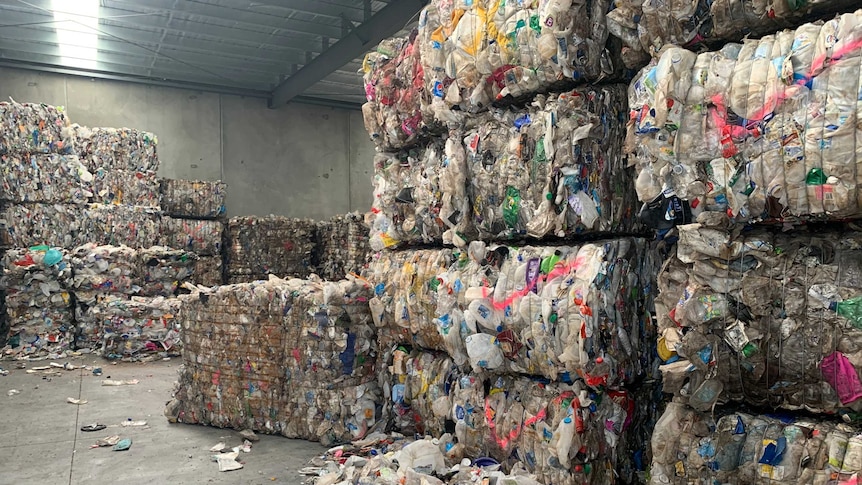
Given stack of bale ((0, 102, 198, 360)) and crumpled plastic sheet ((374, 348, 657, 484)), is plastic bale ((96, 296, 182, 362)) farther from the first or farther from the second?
crumpled plastic sheet ((374, 348, 657, 484))

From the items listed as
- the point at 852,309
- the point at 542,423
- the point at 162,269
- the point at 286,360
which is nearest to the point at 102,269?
the point at 162,269

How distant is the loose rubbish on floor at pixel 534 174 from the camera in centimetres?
306

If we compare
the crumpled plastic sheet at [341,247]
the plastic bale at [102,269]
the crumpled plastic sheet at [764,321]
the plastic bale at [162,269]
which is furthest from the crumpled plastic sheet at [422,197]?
the crumpled plastic sheet at [341,247]

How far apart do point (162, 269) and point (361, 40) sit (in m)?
4.43

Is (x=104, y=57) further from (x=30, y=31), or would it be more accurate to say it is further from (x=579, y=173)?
(x=579, y=173)

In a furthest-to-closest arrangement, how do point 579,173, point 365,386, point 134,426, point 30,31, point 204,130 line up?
point 204,130
point 30,31
point 134,426
point 365,386
point 579,173

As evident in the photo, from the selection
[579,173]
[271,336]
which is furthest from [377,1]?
[579,173]

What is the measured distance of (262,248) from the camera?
11734 mm

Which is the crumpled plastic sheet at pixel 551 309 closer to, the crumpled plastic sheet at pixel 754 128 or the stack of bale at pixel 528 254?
the stack of bale at pixel 528 254

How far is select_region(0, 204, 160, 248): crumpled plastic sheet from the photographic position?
9430 mm

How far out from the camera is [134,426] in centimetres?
518

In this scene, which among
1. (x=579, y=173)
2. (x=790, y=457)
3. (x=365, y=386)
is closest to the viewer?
(x=790, y=457)

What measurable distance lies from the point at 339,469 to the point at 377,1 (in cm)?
706

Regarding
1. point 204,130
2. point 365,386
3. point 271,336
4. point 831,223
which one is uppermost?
point 204,130
